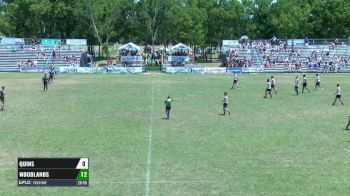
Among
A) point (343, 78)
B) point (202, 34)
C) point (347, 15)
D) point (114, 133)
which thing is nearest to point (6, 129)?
point (114, 133)

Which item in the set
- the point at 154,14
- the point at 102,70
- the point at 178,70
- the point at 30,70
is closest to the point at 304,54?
the point at 178,70

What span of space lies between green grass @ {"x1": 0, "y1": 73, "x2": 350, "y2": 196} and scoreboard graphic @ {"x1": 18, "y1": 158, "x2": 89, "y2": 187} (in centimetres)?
249

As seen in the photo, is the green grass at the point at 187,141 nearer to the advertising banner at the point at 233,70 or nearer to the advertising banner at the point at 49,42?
the advertising banner at the point at 233,70

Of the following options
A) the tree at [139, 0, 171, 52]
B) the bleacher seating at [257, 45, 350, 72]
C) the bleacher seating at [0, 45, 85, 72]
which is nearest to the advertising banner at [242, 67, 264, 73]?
the bleacher seating at [257, 45, 350, 72]

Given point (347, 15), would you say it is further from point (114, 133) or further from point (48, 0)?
point (114, 133)

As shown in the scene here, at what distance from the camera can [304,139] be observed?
24.7 m

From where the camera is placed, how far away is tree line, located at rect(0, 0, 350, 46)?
9412cm

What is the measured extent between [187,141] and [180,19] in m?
70.5

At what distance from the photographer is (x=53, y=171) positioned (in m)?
13.3

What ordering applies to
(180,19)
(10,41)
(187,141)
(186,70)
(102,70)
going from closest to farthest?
(187,141) → (102,70) → (186,70) → (10,41) → (180,19)

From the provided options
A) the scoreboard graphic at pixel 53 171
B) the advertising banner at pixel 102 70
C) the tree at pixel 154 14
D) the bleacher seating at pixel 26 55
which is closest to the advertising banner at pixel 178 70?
the advertising banner at pixel 102 70

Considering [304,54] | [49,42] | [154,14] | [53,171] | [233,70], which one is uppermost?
[154,14]

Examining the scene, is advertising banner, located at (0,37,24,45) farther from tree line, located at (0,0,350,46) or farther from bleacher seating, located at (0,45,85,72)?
tree line, located at (0,0,350,46)

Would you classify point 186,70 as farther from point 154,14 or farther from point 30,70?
point 154,14
